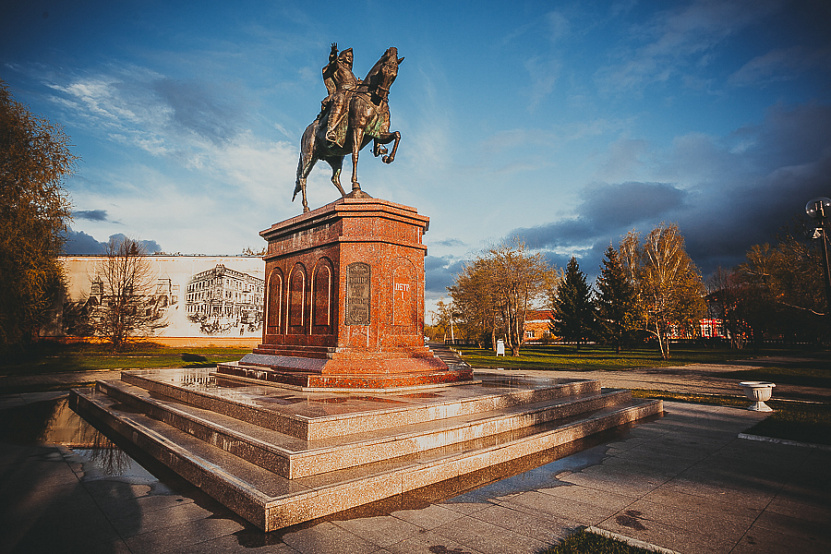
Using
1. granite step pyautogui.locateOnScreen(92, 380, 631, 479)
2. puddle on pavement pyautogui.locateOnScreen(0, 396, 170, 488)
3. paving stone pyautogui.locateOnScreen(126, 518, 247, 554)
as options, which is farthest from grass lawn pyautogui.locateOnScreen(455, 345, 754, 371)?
paving stone pyautogui.locateOnScreen(126, 518, 247, 554)

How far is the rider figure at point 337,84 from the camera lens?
1018cm

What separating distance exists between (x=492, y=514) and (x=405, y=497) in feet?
3.15

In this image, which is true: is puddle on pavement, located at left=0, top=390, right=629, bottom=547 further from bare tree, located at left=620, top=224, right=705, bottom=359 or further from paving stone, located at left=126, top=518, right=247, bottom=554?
bare tree, located at left=620, top=224, right=705, bottom=359

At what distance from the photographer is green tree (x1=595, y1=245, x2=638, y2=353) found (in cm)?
3997

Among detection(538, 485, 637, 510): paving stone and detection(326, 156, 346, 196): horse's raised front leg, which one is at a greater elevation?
detection(326, 156, 346, 196): horse's raised front leg

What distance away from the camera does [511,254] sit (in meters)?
37.0

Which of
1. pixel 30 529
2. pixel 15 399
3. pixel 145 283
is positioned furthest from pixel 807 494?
pixel 145 283

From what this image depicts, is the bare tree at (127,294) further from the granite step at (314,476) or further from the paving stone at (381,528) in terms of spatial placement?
the paving stone at (381,528)

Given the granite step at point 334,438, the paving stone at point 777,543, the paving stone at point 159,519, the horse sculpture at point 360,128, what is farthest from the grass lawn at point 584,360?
the paving stone at point 159,519

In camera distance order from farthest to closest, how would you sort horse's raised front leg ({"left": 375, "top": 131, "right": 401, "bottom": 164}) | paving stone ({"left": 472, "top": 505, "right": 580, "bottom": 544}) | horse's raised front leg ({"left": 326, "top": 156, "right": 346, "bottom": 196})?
horse's raised front leg ({"left": 326, "top": 156, "right": 346, "bottom": 196})
horse's raised front leg ({"left": 375, "top": 131, "right": 401, "bottom": 164})
paving stone ({"left": 472, "top": 505, "right": 580, "bottom": 544})

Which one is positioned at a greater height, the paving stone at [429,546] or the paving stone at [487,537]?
the paving stone at [429,546]

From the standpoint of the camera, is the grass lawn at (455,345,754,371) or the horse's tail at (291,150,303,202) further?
the grass lawn at (455,345,754,371)

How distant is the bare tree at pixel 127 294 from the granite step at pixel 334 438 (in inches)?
1432

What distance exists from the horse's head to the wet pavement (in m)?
8.58
